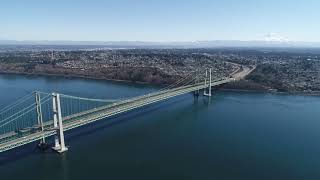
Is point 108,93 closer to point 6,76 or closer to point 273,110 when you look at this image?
point 273,110

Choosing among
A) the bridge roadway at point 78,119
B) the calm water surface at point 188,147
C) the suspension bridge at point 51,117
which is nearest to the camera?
the calm water surface at point 188,147

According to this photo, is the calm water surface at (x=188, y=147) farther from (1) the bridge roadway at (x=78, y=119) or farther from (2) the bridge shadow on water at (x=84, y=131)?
(1) the bridge roadway at (x=78, y=119)

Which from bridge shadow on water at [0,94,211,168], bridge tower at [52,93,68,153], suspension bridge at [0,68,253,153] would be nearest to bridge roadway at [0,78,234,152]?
suspension bridge at [0,68,253,153]

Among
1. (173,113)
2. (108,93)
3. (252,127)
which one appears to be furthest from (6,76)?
(252,127)

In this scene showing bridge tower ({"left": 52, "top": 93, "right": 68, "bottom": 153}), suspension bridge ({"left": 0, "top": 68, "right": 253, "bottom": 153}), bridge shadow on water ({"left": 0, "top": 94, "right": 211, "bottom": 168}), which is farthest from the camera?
bridge tower ({"left": 52, "top": 93, "right": 68, "bottom": 153})

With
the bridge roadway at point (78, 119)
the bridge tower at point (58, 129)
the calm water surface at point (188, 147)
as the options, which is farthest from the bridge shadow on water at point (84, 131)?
the bridge roadway at point (78, 119)

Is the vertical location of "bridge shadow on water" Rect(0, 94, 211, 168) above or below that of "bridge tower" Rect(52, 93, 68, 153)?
below

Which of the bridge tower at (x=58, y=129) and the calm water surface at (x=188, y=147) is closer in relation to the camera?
the calm water surface at (x=188, y=147)

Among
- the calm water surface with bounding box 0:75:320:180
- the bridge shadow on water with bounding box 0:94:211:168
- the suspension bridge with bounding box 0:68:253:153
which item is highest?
the suspension bridge with bounding box 0:68:253:153

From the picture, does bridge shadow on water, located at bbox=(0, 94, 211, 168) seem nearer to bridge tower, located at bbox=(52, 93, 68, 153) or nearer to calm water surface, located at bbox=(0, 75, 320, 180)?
calm water surface, located at bbox=(0, 75, 320, 180)
